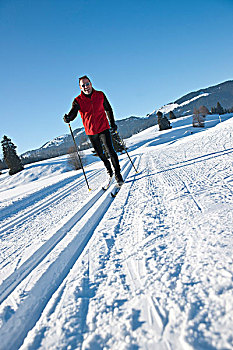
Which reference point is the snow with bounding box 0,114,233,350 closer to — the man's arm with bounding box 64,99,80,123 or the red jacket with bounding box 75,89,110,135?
the red jacket with bounding box 75,89,110,135

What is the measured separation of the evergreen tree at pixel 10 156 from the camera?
3916 centimetres

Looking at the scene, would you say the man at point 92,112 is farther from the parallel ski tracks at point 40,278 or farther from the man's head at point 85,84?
the parallel ski tracks at point 40,278

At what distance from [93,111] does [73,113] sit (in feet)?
1.45

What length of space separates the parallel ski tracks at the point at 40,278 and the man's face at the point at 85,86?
2.67m

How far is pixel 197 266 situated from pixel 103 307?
2.01 feet

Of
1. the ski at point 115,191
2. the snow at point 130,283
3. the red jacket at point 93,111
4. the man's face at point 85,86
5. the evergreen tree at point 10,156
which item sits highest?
the evergreen tree at point 10,156

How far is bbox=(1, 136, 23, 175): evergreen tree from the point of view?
39.2 meters

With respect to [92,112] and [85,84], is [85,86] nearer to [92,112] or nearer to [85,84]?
[85,84]

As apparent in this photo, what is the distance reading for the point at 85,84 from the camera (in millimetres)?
4000

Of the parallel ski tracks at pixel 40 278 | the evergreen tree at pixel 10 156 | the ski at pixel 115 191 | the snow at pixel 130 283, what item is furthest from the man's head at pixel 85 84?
the evergreen tree at pixel 10 156

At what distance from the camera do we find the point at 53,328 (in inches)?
41.8

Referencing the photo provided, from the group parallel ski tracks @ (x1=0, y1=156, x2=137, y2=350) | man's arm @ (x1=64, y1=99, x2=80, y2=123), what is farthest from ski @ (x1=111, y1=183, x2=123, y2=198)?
man's arm @ (x1=64, y1=99, x2=80, y2=123)

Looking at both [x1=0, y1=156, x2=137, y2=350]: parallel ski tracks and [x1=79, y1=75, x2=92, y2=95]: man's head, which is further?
[x1=79, y1=75, x2=92, y2=95]: man's head

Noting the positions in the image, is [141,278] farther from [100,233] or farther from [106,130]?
[106,130]
